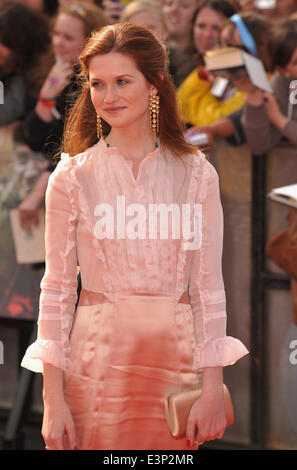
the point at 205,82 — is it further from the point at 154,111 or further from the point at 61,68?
the point at 154,111

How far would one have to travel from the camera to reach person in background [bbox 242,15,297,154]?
12.4 feet

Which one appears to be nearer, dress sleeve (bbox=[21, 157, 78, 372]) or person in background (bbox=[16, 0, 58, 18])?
dress sleeve (bbox=[21, 157, 78, 372])

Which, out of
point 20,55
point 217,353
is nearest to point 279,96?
point 20,55

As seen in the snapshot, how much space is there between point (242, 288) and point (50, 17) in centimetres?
198

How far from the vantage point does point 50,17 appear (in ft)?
15.8

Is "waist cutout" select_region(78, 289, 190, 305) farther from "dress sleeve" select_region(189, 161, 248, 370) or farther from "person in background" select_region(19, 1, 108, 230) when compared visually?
"person in background" select_region(19, 1, 108, 230)

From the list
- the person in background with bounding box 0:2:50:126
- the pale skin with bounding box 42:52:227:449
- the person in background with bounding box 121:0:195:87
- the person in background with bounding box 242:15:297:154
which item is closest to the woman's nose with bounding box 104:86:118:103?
the pale skin with bounding box 42:52:227:449

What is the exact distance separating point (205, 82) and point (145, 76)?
1992 mm

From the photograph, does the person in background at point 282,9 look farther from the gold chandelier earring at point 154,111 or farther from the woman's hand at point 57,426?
the woman's hand at point 57,426

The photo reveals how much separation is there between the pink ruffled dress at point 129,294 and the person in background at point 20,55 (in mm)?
2410

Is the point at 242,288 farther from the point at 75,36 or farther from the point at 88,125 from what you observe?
the point at 88,125

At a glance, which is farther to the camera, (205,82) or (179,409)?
(205,82)

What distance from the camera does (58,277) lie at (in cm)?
217
